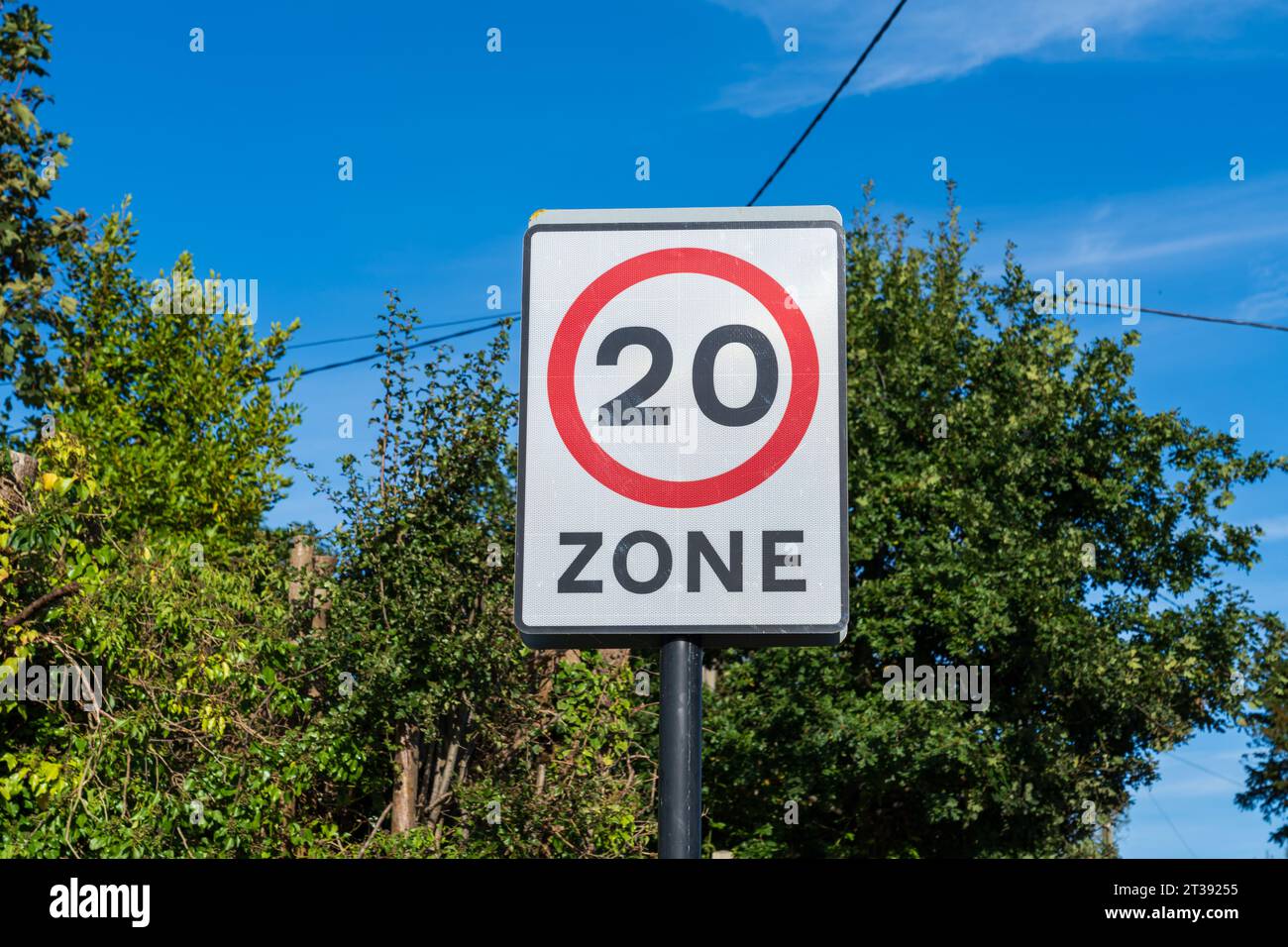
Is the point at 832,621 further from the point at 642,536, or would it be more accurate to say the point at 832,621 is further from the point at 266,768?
the point at 266,768

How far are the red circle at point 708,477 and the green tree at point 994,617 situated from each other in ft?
37.1

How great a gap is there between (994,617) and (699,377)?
12.2 m

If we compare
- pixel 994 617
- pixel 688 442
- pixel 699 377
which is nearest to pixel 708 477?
pixel 688 442

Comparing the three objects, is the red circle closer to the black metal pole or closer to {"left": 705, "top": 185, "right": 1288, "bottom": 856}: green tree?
the black metal pole

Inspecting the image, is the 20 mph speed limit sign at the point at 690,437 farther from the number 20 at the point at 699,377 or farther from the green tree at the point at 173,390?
the green tree at the point at 173,390

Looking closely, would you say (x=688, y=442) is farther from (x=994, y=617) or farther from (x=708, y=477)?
(x=994, y=617)

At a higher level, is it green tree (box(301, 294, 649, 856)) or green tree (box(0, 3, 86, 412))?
green tree (box(0, 3, 86, 412))

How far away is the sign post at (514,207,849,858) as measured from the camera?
92.5 inches

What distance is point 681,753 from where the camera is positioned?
7.25 ft

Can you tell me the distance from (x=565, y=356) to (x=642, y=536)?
1.36ft

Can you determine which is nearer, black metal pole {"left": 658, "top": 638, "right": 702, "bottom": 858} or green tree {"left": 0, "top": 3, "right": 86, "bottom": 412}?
black metal pole {"left": 658, "top": 638, "right": 702, "bottom": 858}

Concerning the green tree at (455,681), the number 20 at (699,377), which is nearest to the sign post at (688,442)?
the number 20 at (699,377)

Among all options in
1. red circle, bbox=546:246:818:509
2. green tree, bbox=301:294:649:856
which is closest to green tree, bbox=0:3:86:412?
green tree, bbox=301:294:649:856

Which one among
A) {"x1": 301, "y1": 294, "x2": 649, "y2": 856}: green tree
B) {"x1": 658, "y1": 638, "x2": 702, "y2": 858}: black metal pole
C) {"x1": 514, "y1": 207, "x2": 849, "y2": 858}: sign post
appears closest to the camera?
{"x1": 658, "y1": 638, "x2": 702, "y2": 858}: black metal pole
